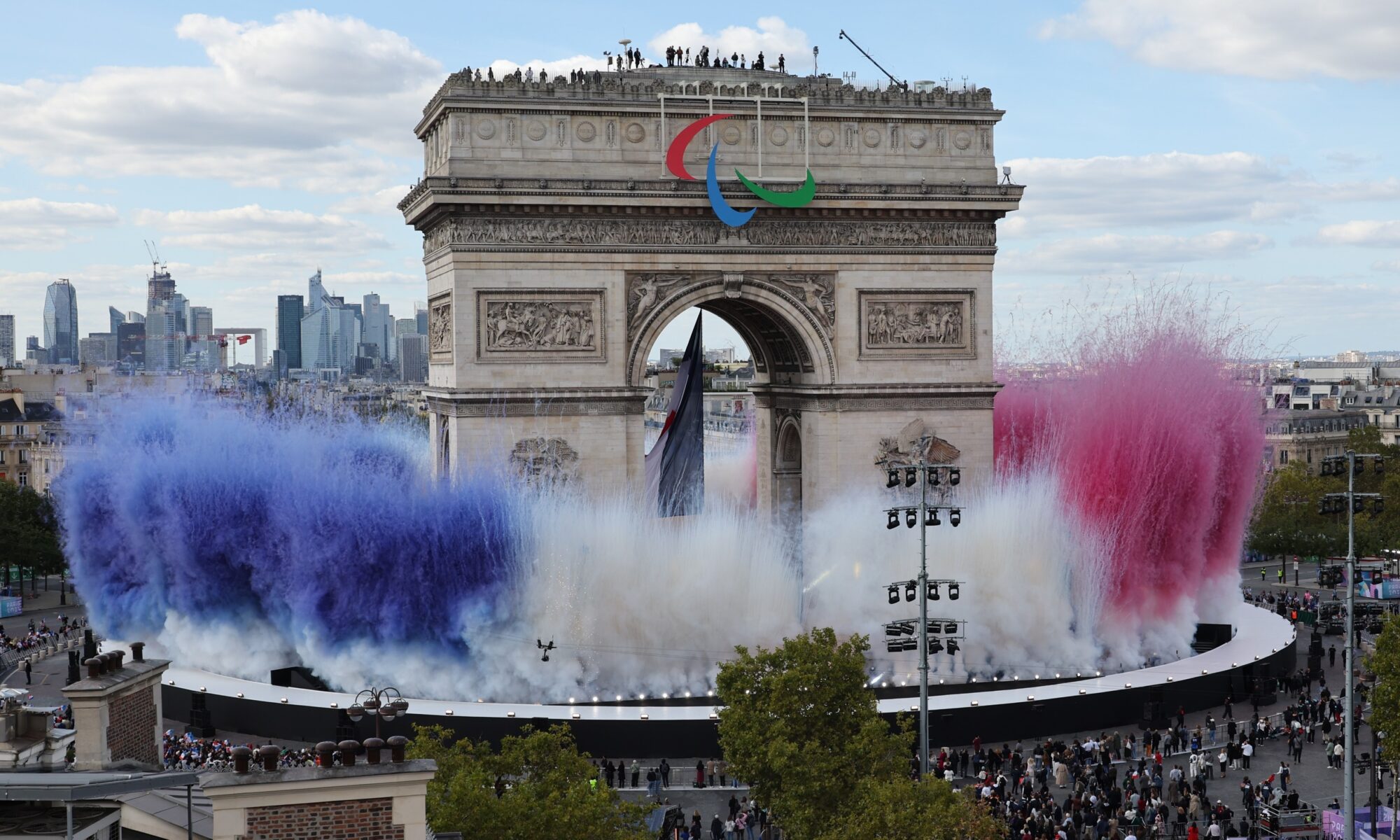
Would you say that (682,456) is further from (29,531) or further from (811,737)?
(29,531)

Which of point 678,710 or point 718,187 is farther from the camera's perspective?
point 718,187

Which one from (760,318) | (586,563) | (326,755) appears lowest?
(586,563)

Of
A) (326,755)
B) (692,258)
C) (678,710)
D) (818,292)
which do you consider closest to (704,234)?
(692,258)

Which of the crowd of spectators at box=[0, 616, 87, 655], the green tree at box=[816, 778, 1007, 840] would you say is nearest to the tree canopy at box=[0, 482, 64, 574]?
the crowd of spectators at box=[0, 616, 87, 655]

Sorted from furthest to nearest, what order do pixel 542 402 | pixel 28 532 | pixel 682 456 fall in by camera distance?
pixel 28 532 < pixel 682 456 < pixel 542 402

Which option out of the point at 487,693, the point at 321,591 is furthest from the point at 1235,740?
the point at 321,591

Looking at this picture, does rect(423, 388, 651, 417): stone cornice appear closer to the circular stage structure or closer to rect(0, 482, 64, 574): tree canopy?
the circular stage structure
